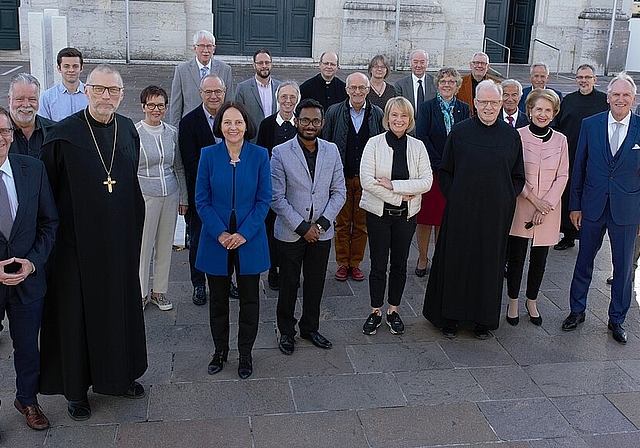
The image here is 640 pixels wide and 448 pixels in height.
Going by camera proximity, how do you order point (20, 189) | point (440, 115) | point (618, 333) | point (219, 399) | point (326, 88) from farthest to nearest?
1. point (326, 88)
2. point (440, 115)
3. point (618, 333)
4. point (219, 399)
5. point (20, 189)

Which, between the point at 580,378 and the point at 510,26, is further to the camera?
the point at 510,26

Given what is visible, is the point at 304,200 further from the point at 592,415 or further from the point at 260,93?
the point at 592,415

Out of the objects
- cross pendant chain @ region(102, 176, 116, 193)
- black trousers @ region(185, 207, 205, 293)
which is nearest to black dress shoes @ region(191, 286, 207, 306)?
black trousers @ region(185, 207, 205, 293)

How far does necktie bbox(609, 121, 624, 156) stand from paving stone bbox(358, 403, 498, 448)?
7.48 ft

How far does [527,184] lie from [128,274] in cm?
306

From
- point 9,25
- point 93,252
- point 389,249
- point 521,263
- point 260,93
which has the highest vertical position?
point 9,25

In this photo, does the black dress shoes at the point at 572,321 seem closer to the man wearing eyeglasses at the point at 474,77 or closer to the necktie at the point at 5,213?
the man wearing eyeglasses at the point at 474,77

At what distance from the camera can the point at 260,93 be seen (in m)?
6.94

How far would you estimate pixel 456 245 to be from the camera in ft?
18.2

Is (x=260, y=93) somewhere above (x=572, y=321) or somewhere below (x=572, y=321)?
above

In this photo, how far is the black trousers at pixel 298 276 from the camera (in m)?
5.20

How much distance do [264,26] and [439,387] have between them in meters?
15.7

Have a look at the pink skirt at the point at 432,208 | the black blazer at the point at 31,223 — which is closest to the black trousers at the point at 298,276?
the black blazer at the point at 31,223

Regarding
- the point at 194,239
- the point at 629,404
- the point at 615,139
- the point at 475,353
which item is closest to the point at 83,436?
the point at 194,239
